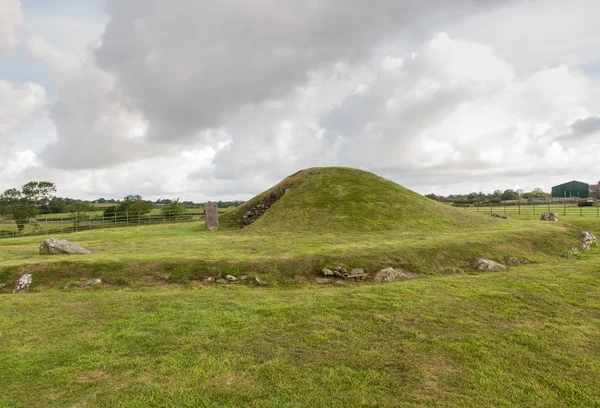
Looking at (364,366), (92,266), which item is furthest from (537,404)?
(92,266)

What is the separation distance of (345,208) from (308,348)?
2148cm

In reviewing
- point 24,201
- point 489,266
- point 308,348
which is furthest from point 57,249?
point 24,201

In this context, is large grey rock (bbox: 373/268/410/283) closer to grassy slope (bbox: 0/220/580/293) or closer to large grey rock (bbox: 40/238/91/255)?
grassy slope (bbox: 0/220/580/293)

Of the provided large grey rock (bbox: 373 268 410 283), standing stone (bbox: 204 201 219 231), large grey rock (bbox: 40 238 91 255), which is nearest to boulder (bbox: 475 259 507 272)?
large grey rock (bbox: 373 268 410 283)

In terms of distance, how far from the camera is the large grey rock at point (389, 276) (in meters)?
12.5

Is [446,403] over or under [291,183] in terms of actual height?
under

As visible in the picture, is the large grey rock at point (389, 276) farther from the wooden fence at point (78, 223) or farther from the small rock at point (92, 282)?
the wooden fence at point (78, 223)

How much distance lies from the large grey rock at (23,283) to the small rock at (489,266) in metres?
17.9

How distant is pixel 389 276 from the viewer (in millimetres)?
12625

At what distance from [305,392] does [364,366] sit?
4.23ft

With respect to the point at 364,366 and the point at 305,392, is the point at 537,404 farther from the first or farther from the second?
the point at 305,392

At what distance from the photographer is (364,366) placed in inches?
219

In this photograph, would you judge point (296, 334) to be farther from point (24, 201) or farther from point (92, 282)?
point (24, 201)

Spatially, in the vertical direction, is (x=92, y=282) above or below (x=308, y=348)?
above
